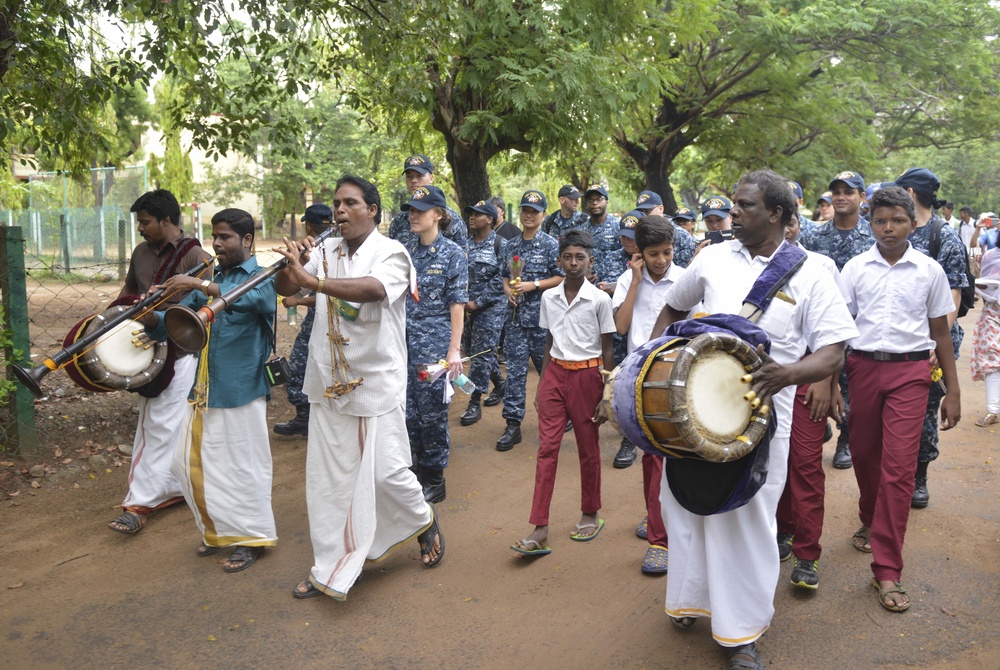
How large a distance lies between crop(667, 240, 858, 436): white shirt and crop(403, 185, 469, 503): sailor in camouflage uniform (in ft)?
7.76

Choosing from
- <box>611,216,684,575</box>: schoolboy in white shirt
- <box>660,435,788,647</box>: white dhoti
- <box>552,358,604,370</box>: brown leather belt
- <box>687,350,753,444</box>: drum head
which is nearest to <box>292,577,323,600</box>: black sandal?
<box>611,216,684,575</box>: schoolboy in white shirt

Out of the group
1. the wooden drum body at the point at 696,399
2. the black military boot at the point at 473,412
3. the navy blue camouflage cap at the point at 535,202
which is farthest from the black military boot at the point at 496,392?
the wooden drum body at the point at 696,399

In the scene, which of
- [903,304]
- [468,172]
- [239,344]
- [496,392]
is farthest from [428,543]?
[468,172]

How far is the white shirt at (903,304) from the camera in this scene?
4598 millimetres

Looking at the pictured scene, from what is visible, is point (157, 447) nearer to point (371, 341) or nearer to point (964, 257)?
point (371, 341)

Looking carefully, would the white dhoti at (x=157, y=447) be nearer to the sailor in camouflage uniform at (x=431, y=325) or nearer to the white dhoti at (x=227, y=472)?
the white dhoti at (x=227, y=472)

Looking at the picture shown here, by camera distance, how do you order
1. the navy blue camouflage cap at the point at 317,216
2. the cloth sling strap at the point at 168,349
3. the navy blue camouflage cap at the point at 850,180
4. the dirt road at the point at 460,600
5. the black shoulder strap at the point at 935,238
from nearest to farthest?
the dirt road at the point at 460,600, the cloth sling strap at the point at 168,349, the black shoulder strap at the point at 935,238, the navy blue camouflage cap at the point at 850,180, the navy blue camouflage cap at the point at 317,216

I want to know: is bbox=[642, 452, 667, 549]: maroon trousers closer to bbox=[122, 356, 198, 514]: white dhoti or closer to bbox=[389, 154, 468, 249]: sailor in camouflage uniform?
bbox=[122, 356, 198, 514]: white dhoti

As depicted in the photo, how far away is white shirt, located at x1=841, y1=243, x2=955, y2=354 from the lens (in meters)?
4.60

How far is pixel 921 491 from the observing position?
18.7 ft

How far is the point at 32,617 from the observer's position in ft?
13.9

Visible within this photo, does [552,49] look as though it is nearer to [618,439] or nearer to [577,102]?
[577,102]

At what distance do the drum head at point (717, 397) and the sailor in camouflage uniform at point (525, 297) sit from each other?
4.05 m

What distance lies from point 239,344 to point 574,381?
6.43ft
